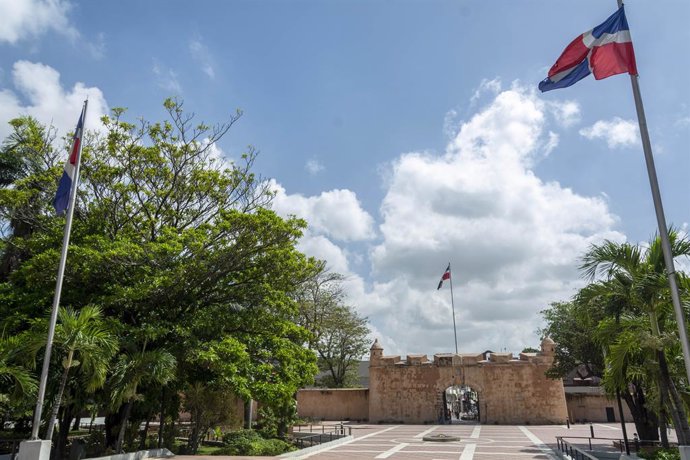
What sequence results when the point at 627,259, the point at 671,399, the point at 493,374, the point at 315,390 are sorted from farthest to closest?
the point at 315,390 → the point at 493,374 → the point at 627,259 → the point at 671,399

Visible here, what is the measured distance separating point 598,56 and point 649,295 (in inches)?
243

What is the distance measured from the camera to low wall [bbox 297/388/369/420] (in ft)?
134

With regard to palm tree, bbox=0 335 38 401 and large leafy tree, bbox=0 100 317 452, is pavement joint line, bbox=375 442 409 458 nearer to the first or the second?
large leafy tree, bbox=0 100 317 452

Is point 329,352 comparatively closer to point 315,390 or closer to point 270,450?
point 315,390

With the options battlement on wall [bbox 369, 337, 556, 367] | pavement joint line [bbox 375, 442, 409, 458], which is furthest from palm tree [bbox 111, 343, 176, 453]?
battlement on wall [bbox 369, 337, 556, 367]

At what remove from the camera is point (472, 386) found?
38.5 m

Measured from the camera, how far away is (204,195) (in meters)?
19.0

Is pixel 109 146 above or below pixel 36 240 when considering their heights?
above

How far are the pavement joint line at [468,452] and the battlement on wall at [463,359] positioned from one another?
18.1 m

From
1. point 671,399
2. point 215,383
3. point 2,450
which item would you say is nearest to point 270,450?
point 215,383

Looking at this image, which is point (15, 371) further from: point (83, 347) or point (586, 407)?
point (586, 407)

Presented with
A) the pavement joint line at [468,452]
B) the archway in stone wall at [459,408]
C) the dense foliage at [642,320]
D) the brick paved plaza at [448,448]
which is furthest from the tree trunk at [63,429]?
the archway in stone wall at [459,408]

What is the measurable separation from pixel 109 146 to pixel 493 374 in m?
32.9

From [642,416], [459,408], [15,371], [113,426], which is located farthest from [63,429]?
[459,408]
